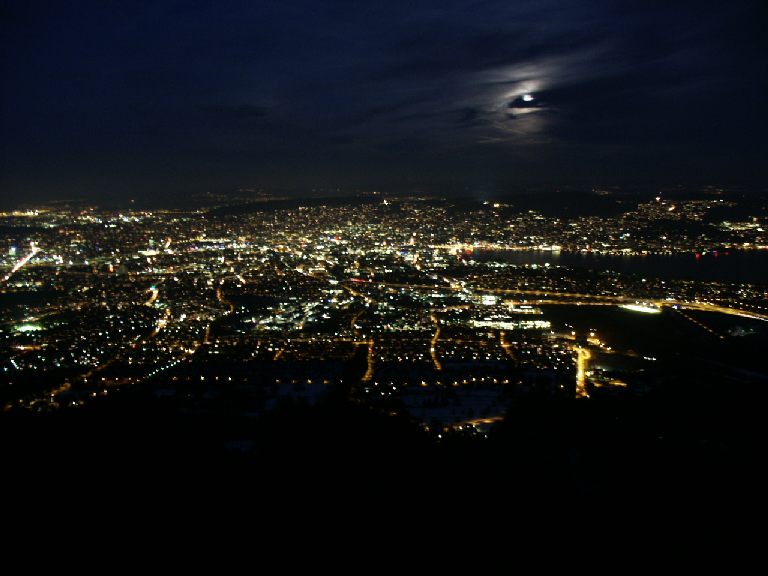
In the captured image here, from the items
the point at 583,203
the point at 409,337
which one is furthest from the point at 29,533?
the point at 583,203

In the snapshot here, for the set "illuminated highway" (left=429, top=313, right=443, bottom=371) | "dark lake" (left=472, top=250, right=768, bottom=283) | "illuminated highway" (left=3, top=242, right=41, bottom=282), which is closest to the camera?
"illuminated highway" (left=429, top=313, right=443, bottom=371)

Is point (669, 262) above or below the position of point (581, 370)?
above

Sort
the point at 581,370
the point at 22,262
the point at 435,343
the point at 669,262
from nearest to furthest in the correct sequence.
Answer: the point at 581,370 → the point at 435,343 → the point at 669,262 → the point at 22,262

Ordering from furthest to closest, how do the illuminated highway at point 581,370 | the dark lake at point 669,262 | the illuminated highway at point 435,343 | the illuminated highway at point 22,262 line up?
the illuminated highway at point 22,262 < the dark lake at point 669,262 < the illuminated highway at point 435,343 < the illuminated highway at point 581,370

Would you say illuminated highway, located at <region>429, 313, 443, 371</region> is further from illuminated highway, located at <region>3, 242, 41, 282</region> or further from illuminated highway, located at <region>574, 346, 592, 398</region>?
illuminated highway, located at <region>3, 242, 41, 282</region>

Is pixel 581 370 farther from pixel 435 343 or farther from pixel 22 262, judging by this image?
pixel 22 262

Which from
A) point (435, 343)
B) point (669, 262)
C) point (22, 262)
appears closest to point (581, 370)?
point (435, 343)

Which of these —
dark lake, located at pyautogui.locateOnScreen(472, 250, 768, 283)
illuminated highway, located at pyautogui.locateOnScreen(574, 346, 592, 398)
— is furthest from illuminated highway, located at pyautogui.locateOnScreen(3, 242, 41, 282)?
illuminated highway, located at pyautogui.locateOnScreen(574, 346, 592, 398)

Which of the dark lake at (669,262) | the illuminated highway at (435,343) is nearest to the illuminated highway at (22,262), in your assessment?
the illuminated highway at (435,343)

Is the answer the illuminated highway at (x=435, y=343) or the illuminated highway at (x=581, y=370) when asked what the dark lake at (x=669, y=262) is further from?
the illuminated highway at (x=581, y=370)

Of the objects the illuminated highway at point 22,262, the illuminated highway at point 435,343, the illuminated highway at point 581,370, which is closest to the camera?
the illuminated highway at point 581,370

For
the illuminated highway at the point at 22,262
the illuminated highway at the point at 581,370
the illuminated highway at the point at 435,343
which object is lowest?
the illuminated highway at the point at 435,343

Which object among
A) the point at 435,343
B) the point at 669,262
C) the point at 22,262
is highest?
the point at 669,262
